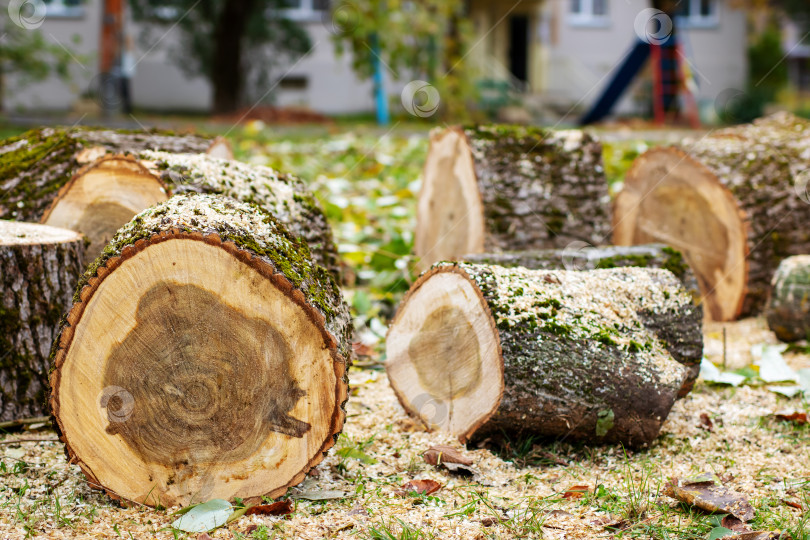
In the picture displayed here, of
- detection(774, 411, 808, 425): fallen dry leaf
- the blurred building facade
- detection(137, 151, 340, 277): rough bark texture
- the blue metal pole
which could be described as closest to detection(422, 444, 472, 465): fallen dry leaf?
detection(137, 151, 340, 277): rough bark texture

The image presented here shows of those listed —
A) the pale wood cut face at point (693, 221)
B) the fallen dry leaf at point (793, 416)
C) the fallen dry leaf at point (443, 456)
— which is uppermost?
the pale wood cut face at point (693, 221)

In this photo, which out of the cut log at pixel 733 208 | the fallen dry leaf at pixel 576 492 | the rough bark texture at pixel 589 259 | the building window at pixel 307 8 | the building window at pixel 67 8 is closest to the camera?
the fallen dry leaf at pixel 576 492

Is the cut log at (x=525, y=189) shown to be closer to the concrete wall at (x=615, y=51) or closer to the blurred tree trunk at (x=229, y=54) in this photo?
the blurred tree trunk at (x=229, y=54)

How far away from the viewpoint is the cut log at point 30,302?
270 centimetres

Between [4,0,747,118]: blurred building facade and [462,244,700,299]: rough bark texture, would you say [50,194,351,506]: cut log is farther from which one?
[4,0,747,118]: blurred building facade

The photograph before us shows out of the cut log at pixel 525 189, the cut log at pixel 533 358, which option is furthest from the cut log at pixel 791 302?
the cut log at pixel 533 358

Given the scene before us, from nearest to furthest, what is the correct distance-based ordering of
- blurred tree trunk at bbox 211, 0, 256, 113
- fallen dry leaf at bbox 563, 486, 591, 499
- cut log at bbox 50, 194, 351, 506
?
cut log at bbox 50, 194, 351, 506 < fallen dry leaf at bbox 563, 486, 591, 499 < blurred tree trunk at bbox 211, 0, 256, 113

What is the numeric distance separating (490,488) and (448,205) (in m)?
2.35

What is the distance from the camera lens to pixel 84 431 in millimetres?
2223

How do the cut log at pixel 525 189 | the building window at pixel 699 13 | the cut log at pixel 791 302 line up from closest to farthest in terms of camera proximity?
1. the cut log at pixel 791 302
2. the cut log at pixel 525 189
3. the building window at pixel 699 13

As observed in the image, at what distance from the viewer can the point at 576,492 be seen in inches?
93.0

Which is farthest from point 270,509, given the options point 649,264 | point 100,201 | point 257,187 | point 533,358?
point 649,264

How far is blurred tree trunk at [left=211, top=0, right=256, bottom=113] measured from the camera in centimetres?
1577

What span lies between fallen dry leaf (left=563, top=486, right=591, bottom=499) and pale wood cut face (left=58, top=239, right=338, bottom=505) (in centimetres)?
74
